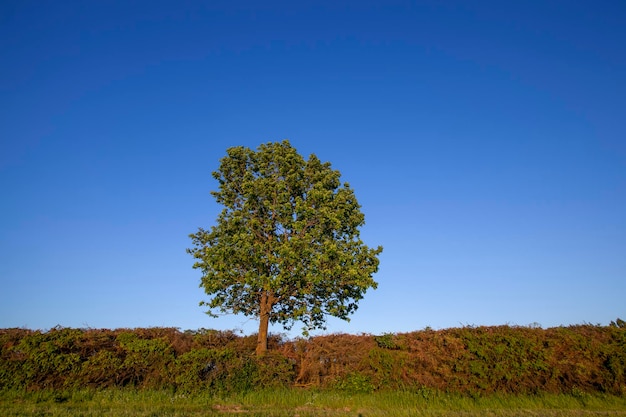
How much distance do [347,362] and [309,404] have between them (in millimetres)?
2119

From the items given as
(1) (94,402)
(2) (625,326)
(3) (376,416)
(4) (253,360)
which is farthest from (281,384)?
(2) (625,326)

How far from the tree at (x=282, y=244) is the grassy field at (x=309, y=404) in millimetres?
4339

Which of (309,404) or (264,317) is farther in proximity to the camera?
(264,317)

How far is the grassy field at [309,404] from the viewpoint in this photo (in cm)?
1123

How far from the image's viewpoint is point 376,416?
10.6 metres

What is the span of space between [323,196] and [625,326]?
12.4m

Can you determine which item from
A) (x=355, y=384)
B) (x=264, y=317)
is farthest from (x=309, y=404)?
(x=264, y=317)

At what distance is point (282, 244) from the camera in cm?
1889

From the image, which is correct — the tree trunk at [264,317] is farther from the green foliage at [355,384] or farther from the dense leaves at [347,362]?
the green foliage at [355,384]

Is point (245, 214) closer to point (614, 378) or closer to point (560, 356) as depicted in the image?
point (560, 356)

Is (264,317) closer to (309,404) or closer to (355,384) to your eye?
(355,384)

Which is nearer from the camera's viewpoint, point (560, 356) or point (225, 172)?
point (560, 356)

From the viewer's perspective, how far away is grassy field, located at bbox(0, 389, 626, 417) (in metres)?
11.2

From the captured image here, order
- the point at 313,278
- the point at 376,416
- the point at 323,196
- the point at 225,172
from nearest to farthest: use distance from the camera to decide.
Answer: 1. the point at 376,416
2. the point at 313,278
3. the point at 323,196
4. the point at 225,172
